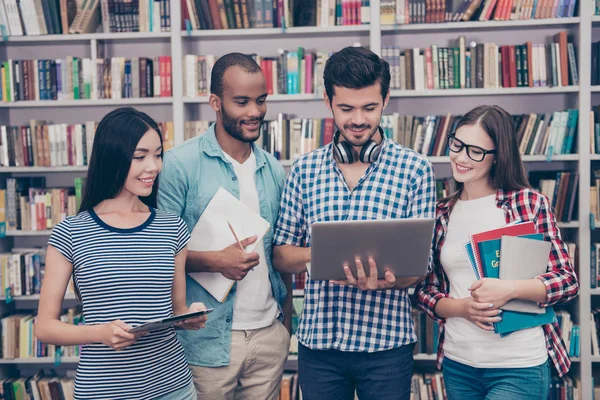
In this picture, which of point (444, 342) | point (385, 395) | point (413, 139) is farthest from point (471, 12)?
point (385, 395)

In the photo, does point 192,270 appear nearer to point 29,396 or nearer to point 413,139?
point 413,139

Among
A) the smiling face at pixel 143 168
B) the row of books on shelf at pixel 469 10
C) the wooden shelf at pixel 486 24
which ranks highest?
the row of books on shelf at pixel 469 10

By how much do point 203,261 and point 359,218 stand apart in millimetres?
486

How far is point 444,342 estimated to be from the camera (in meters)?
1.83

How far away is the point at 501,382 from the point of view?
167 cm

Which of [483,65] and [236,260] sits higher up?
[483,65]

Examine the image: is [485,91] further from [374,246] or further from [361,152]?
[374,246]

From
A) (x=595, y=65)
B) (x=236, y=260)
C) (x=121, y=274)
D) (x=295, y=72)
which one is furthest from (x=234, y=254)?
(x=595, y=65)

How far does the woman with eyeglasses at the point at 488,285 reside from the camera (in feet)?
5.48

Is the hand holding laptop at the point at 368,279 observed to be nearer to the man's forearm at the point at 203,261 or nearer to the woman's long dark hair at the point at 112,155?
the man's forearm at the point at 203,261

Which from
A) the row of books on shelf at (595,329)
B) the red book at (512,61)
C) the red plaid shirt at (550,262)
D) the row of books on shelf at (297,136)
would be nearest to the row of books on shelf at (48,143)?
the row of books on shelf at (297,136)

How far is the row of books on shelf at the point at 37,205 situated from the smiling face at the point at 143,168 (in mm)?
2000

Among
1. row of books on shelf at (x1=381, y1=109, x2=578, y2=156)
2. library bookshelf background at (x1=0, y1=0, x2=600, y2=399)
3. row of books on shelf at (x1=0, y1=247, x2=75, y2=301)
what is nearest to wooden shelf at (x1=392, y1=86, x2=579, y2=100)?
library bookshelf background at (x1=0, y1=0, x2=600, y2=399)

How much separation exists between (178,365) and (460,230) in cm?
89
